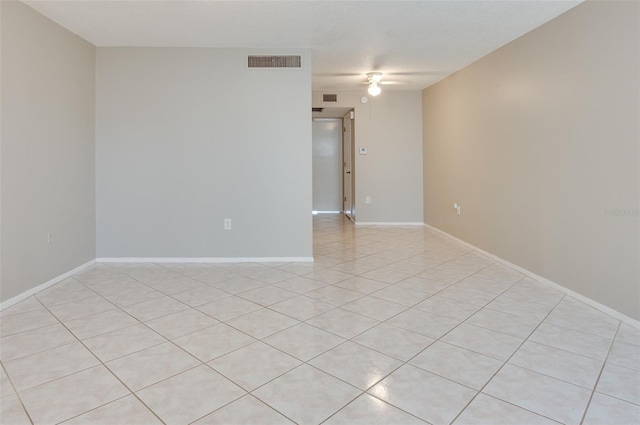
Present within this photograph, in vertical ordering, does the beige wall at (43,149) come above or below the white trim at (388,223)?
above

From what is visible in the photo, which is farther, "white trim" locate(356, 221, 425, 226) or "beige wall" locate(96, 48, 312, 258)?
"white trim" locate(356, 221, 425, 226)

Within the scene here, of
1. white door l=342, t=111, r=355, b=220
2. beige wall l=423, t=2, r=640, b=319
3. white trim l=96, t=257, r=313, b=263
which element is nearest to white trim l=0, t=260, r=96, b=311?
white trim l=96, t=257, r=313, b=263

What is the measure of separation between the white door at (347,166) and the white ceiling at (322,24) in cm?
277

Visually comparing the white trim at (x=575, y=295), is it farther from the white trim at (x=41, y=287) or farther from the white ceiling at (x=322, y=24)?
the white trim at (x=41, y=287)

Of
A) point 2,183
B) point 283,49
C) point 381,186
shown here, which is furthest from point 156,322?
point 381,186

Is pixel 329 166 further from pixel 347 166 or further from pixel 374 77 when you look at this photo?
pixel 374 77

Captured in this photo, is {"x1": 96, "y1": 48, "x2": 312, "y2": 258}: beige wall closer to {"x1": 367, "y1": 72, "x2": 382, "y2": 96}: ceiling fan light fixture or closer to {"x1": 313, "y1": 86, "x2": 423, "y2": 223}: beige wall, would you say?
{"x1": 367, "y1": 72, "x2": 382, "y2": 96}: ceiling fan light fixture

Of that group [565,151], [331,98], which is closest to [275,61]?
[331,98]

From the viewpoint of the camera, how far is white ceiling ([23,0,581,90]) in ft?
9.09

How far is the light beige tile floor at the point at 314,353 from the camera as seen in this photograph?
140 cm

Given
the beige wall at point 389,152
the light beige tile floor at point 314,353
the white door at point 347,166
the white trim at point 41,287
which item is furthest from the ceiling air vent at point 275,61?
the white door at point 347,166

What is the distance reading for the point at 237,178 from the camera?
12.5ft

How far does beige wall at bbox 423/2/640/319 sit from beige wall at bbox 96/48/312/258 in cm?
205

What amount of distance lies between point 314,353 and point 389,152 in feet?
16.0
